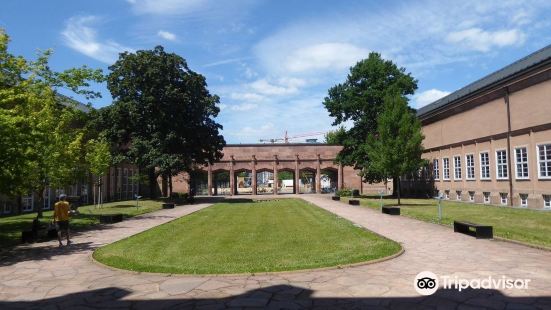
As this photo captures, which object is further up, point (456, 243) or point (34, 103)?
point (34, 103)

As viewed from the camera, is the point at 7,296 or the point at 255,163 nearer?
the point at 7,296

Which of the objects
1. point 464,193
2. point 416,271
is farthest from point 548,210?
point 416,271

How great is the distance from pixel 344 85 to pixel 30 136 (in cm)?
3517

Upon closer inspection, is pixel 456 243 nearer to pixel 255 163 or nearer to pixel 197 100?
pixel 197 100

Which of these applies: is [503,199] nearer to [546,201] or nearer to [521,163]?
[521,163]

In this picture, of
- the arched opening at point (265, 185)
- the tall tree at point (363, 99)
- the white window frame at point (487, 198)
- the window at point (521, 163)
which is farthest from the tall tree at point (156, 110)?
the window at point (521, 163)

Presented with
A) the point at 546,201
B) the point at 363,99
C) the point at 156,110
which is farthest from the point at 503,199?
the point at 156,110

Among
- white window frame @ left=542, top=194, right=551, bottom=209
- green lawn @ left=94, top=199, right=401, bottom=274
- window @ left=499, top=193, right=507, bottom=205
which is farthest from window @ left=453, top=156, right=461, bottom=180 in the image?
green lawn @ left=94, top=199, right=401, bottom=274

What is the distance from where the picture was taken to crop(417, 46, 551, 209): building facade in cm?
2555

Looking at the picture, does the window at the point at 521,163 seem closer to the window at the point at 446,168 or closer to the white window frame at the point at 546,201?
the white window frame at the point at 546,201

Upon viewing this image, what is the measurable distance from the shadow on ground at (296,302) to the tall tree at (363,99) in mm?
34981

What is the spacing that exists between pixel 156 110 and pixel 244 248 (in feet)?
98.2

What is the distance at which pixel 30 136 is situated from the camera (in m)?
13.8

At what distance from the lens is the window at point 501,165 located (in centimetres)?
2966
